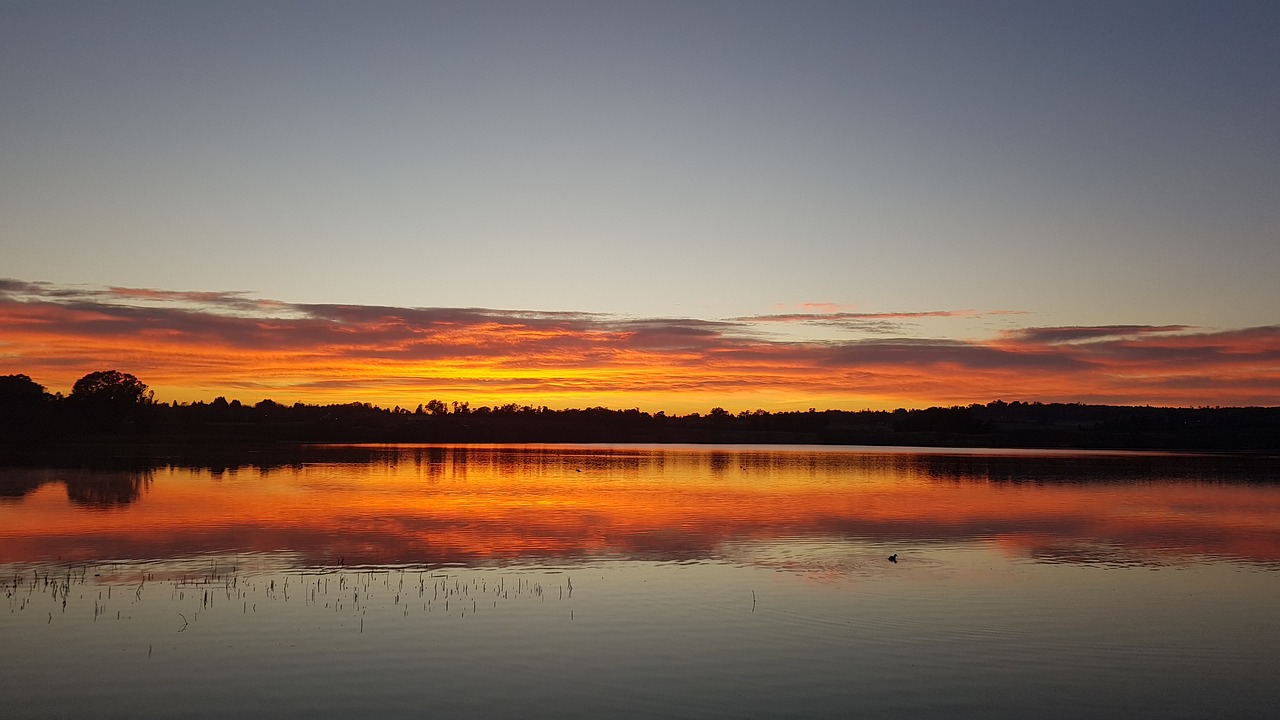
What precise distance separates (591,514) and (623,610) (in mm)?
20789

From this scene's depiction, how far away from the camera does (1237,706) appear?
14.3 m

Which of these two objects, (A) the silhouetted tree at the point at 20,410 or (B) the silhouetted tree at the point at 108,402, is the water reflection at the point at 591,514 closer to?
(A) the silhouetted tree at the point at 20,410

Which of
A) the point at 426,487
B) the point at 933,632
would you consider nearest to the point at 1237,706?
the point at 933,632

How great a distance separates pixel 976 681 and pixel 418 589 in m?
13.0

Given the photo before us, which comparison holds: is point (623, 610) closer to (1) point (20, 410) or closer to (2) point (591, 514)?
(2) point (591, 514)

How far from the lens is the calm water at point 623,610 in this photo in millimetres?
14430

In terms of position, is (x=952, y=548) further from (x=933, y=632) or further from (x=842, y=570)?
(x=933, y=632)

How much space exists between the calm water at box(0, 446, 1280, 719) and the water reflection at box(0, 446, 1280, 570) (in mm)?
296

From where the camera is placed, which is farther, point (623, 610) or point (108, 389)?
point (108, 389)

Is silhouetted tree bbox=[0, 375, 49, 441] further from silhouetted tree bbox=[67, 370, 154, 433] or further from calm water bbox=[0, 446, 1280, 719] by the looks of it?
calm water bbox=[0, 446, 1280, 719]

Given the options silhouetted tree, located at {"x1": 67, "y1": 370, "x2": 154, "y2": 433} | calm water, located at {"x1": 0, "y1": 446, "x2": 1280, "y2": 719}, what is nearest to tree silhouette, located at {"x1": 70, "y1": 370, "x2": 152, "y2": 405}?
silhouetted tree, located at {"x1": 67, "y1": 370, "x2": 154, "y2": 433}

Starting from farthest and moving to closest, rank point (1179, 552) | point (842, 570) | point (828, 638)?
1. point (1179, 552)
2. point (842, 570)
3. point (828, 638)

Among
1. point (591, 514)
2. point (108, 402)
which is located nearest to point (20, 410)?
point (108, 402)

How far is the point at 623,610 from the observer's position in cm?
2067
